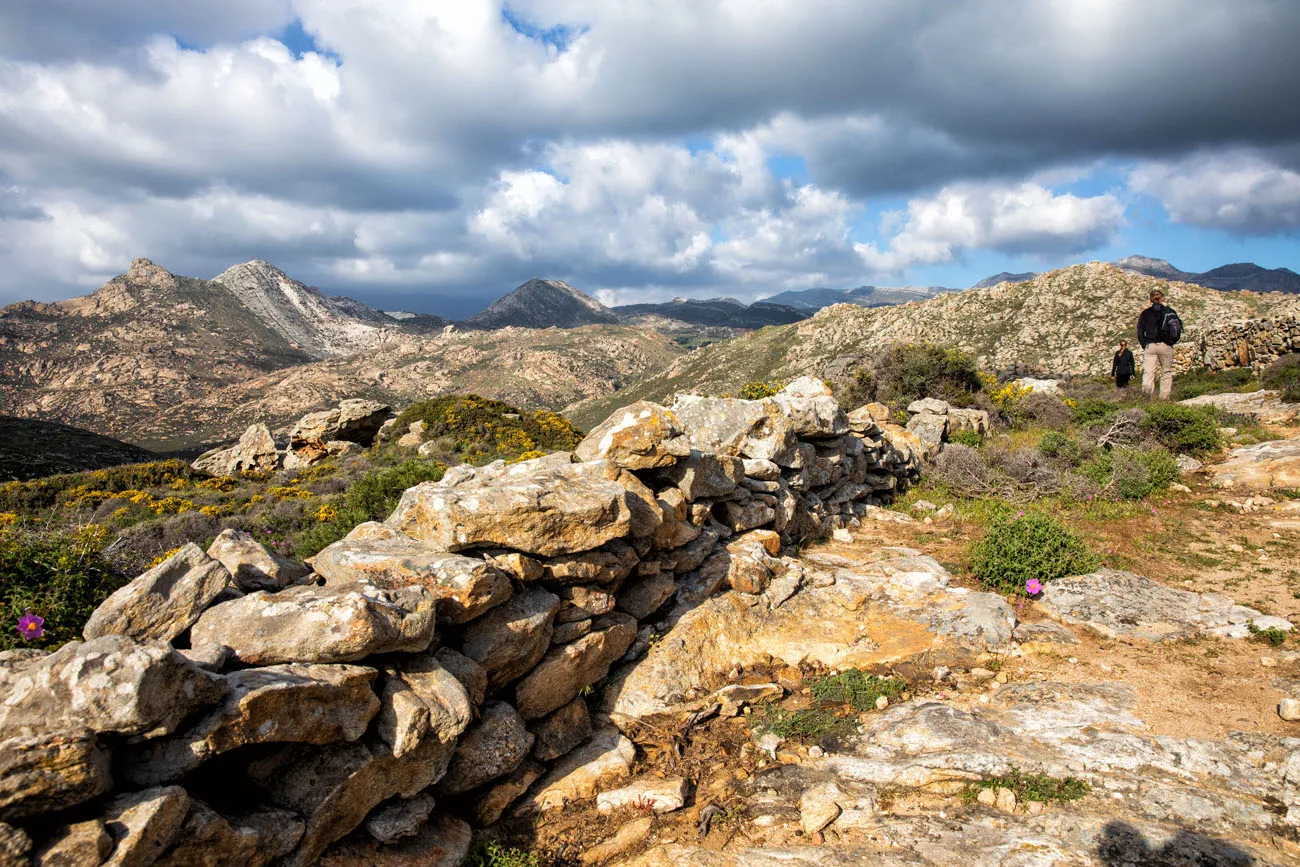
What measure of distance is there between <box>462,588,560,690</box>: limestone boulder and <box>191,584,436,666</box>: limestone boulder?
84 centimetres

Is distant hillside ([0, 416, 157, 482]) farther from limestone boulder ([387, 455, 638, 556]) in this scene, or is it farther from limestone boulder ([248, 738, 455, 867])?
limestone boulder ([248, 738, 455, 867])

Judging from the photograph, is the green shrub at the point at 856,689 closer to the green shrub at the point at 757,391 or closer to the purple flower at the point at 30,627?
the purple flower at the point at 30,627

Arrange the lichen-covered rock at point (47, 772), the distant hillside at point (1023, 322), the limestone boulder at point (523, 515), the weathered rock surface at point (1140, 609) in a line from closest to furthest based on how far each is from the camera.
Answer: the lichen-covered rock at point (47, 772)
the limestone boulder at point (523, 515)
the weathered rock surface at point (1140, 609)
the distant hillside at point (1023, 322)

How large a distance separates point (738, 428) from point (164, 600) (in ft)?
25.3

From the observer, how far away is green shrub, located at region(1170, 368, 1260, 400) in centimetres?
1964

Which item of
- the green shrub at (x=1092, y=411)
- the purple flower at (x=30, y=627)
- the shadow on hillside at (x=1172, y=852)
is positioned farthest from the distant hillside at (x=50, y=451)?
the green shrub at (x=1092, y=411)

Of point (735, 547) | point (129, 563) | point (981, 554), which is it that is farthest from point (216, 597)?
point (981, 554)

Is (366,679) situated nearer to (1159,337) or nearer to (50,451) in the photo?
(1159,337)

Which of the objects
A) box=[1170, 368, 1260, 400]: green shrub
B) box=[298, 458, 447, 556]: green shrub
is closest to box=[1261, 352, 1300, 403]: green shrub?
box=[1170, 368, 1260, 400]: green shrub

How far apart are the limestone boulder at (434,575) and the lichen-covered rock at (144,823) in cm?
174

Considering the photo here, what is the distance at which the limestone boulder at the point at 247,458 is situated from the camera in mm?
23219

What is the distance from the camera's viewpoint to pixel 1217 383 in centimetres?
2033

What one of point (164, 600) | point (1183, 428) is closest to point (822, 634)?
point (164, 600)

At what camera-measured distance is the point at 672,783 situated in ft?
16.4
